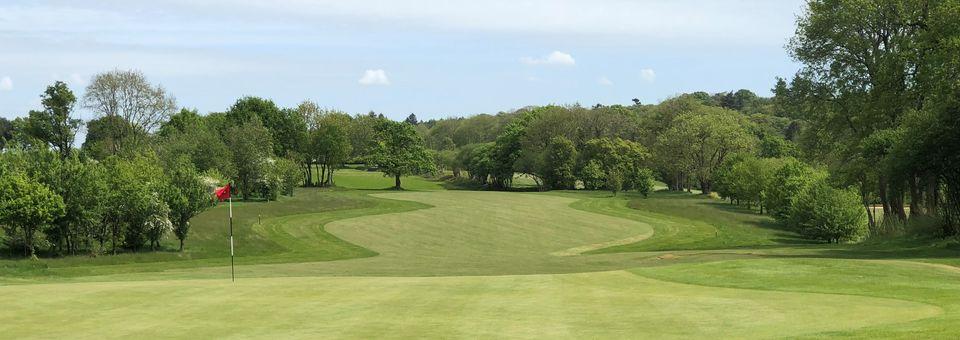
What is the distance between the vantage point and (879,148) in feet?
154

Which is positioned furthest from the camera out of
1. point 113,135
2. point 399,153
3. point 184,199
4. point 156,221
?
point 399,153

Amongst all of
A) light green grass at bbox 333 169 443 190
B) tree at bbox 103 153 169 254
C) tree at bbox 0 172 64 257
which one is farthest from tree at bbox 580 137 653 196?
tree at bbox 0 172 64 257

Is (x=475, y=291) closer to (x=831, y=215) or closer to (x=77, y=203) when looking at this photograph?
(x=77, y=203)

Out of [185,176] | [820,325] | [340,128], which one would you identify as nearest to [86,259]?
[185,176]

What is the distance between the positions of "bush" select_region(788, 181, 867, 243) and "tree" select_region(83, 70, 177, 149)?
80062mm

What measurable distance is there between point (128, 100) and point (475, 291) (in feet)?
301

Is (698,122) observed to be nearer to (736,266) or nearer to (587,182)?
(587,182)

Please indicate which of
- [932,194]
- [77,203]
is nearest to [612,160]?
[932,194]

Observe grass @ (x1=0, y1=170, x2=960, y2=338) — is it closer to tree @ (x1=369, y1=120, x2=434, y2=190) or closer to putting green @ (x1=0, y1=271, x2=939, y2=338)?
putting green @ (x1=0, y1=271, x2=939, y2=338)

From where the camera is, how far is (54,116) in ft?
348

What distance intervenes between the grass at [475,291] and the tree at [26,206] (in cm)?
257

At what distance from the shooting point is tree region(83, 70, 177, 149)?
101125 mm

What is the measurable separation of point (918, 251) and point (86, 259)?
155 ft

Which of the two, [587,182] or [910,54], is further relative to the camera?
[587,182]
